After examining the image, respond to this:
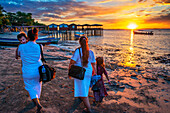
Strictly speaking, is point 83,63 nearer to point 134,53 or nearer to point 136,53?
point 134,53

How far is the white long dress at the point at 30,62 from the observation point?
241 centimetres

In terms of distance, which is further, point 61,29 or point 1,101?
point 61,29

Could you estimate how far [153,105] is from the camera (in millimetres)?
3459

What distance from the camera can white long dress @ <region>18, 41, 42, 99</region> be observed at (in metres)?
2.41

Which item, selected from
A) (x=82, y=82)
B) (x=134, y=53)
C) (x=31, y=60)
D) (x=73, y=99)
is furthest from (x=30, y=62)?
(x=134, y=53)

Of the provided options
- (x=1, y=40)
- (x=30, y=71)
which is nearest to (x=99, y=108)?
(x=30, y=71)

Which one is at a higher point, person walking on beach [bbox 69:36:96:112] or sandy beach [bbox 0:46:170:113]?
person walking on beach [bbox 69:36:96:112]

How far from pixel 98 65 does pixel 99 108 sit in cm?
126

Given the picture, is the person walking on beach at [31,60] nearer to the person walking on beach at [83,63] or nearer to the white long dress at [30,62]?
the white long dress at [30,62]

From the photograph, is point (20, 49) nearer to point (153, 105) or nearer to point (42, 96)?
point (42, 96)

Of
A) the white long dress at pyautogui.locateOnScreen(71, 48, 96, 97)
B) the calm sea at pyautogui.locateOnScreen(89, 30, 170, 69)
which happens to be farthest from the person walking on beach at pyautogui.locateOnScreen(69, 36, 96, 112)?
the calm sea at pyautogui.locateOnScreen(89, 30, 170, 69)

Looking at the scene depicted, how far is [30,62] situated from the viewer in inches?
96.0

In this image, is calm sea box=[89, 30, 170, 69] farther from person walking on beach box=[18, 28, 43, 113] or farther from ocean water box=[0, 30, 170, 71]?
person walking on beach box=[18, 28, 43, 113]

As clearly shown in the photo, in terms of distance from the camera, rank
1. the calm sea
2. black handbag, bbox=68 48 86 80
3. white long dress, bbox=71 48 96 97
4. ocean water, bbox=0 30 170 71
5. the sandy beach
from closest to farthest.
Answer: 1. black handbag, bbox=68 48 86 80
2. white long dress, bbox=71 48 96 97
3. the sandy beach
4. ocean water, bbox=0 30 170 71
5. the calm sea
